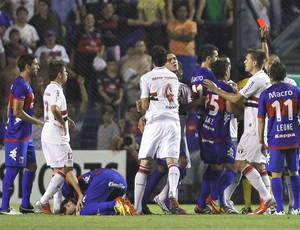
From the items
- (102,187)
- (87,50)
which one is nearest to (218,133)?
(102,187)

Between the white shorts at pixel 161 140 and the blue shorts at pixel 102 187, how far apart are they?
0.44 metres

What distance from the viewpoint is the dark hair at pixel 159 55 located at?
1060cm

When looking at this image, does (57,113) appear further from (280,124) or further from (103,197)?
(280,124)

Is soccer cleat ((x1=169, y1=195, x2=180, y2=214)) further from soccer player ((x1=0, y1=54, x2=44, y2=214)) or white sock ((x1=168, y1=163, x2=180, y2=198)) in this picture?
soccer player ((x1=0, y1=54, x2=44, y2=214))

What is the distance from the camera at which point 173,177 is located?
34.4ft

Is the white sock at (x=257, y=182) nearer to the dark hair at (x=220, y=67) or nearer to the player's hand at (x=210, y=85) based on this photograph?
the player's hand at (x=210, y=85)

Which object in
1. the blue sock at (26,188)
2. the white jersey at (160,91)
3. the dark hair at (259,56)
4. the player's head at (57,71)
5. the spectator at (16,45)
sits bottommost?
the blue sock at (26,188)

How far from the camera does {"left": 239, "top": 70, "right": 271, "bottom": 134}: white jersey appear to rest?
35.4 ft

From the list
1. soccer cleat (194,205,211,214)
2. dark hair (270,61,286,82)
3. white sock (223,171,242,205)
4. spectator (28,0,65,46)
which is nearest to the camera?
dark hair (270,61,286,82)

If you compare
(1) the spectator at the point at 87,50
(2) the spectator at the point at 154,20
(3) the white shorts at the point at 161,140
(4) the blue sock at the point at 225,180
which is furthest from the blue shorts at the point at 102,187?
(2) the spectator at the point at 154,20

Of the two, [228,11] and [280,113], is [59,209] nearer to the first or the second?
[280,113]

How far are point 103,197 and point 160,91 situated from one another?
4.29 feet

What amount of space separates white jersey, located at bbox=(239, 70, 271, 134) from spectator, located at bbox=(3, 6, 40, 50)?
4811 mm

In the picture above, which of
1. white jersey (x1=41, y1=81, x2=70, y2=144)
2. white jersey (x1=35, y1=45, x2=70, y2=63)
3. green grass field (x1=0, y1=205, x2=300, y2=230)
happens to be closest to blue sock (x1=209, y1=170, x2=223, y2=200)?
green grass field (x1=0, y1=205, x2=300, y2=230)
